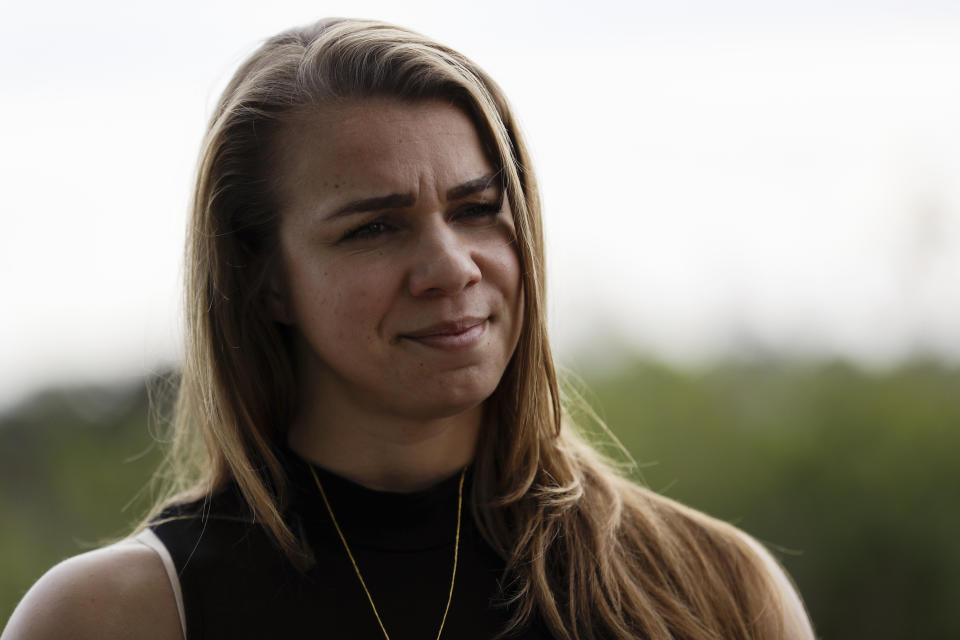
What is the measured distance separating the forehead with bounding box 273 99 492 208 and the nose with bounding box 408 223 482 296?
106 mm

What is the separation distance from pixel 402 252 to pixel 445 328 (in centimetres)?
17

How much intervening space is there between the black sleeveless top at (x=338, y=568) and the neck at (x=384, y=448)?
0.12 ft

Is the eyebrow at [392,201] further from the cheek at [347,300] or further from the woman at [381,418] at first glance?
the cheek at [347,300]

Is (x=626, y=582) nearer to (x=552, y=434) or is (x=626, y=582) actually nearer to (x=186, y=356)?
(x=552, y=434)

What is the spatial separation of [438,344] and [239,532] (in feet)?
1.92

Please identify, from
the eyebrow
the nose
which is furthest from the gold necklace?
the eyebrow

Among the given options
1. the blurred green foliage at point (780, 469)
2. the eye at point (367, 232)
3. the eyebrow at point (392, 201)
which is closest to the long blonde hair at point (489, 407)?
the eyebrow at point (392, 201)

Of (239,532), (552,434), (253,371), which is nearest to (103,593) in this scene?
(239,532)

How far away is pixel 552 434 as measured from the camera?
2.28 meters

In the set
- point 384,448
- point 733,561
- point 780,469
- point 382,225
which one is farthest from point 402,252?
point 780,469

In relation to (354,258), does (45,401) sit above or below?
below

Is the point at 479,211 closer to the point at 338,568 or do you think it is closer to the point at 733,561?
the point at 338,568

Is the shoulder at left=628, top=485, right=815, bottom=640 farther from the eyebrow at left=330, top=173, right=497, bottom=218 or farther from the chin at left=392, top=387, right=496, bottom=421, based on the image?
the eyebrow at left=330, top=173, right=497, bottom=218

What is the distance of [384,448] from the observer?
214cm
